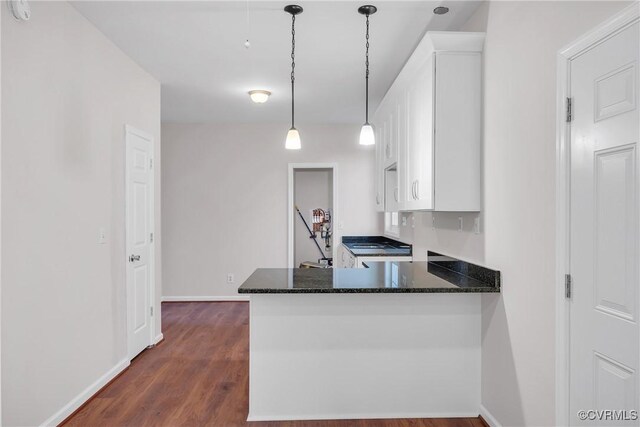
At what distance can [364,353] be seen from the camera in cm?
248

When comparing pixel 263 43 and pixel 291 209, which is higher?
pixel 263 43

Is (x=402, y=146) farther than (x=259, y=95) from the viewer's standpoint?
No

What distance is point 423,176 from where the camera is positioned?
2627 mm

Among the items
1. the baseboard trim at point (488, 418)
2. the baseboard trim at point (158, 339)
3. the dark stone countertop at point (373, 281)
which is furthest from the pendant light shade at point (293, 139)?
the baseboard trim at point (158, 339)

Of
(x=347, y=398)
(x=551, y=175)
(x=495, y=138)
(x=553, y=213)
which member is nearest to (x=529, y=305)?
(x=553, y=213)

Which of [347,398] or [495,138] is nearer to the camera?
[495,138]

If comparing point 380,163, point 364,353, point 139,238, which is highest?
point 380,163

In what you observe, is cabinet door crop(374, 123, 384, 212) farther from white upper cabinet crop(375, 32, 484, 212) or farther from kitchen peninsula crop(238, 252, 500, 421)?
kitchen peninsula crop(238, 252, 500, 421)

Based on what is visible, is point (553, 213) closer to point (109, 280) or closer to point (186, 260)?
point (109, 280)

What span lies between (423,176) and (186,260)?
4.20 m

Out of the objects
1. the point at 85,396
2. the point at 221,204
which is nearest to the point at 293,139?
the point at 85,396

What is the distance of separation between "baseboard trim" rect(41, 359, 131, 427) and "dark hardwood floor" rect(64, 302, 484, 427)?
0.10 feet

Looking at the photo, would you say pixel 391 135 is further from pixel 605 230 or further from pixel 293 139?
pixel 605 230

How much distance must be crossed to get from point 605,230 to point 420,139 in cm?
136
